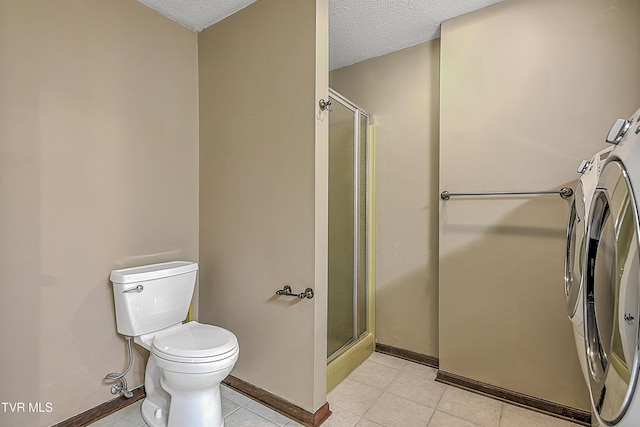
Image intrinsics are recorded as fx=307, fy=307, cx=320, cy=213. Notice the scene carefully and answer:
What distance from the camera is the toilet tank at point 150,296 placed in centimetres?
153

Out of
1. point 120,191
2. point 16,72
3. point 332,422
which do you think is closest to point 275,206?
point 120,191

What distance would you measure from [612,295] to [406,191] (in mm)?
1520

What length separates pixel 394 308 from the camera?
90.8 inches

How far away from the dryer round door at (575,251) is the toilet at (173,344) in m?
1.43

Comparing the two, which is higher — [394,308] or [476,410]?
[394,308]

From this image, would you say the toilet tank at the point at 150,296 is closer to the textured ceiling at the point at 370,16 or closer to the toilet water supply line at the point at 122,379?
the toilet water supply line at the point at 122,379

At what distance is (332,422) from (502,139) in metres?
1.81

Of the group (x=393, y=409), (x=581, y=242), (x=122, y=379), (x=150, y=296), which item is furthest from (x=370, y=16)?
(x=122, y=379)

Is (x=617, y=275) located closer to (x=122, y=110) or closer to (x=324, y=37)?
(x=324, y=37)

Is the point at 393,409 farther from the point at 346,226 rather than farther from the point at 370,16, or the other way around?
the point at 370,16

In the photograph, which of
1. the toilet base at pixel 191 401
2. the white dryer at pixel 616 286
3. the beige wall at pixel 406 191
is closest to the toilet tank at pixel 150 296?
the toilet base at pixel 191 401

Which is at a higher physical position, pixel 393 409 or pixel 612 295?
pixel 612 295

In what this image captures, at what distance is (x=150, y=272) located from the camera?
Answer: 1.59m

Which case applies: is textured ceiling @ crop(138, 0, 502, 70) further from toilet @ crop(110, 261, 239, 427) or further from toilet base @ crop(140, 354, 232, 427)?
toilet base @ crop(140, 354, 232, 427)
